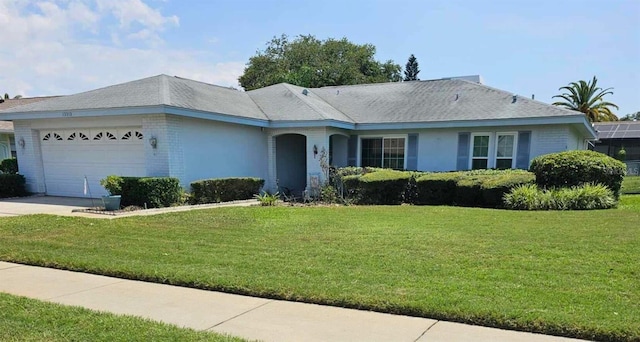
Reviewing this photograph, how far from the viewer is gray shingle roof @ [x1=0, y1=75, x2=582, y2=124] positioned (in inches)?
536

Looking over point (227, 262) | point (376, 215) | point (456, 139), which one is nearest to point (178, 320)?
point (227, 262)

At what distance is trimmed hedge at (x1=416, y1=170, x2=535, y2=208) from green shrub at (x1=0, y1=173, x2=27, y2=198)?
46.6 ft

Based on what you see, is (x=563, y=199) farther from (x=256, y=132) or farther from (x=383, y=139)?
(x=256, y=132)

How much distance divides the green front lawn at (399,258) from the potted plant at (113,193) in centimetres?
159

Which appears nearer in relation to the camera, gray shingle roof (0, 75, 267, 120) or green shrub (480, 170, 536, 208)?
green shrub (480, 170, 536, 208)

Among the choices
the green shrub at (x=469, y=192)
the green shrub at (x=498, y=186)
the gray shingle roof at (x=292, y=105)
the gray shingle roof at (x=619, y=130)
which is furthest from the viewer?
the gray shingle roof at (x=619, y=130)

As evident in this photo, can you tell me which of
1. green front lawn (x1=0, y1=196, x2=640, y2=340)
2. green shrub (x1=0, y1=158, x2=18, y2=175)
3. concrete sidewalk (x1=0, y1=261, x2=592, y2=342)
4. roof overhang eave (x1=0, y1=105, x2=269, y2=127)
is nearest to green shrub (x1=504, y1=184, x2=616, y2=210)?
green front lawn (x1=0, y1=196, x2=640, y2=340)

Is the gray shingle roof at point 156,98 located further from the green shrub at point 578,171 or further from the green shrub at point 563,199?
the green shrub at point 578,171

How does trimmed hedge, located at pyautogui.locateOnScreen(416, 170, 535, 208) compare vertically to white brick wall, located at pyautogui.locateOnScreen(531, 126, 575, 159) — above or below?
below

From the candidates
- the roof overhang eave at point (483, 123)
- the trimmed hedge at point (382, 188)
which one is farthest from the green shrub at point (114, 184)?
the roof overhang eave at point (483, 123)

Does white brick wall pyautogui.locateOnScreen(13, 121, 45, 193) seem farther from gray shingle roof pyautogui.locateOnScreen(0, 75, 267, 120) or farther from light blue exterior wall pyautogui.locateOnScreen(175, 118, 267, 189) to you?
light blue exterior wall pyautogui.locateOnScreen(175, 118, 267, 189)

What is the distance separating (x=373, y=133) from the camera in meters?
17.1

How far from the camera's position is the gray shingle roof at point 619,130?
1282 inches

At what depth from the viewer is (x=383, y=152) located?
1700 cm
